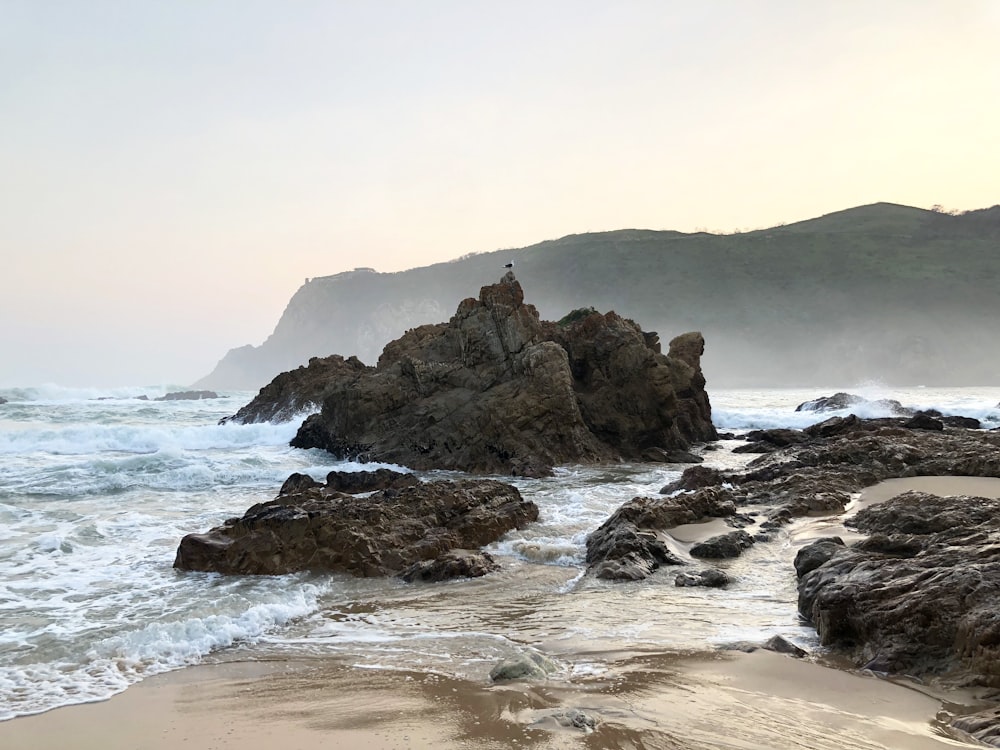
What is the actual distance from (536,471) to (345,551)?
8.34m

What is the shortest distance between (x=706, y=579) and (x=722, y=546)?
1.31m

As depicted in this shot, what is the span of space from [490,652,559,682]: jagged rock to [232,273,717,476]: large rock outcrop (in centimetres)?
1148

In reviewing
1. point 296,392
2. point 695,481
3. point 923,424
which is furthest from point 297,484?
point 923,424

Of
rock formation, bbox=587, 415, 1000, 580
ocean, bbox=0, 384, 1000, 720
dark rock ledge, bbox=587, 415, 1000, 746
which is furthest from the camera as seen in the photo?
rock formation, bbox=587, 415, 1000, 580

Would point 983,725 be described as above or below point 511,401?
below

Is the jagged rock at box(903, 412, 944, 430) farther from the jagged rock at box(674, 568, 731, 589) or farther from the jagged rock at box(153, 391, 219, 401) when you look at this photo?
the jagged rock at box(153, 391, 219, 401)

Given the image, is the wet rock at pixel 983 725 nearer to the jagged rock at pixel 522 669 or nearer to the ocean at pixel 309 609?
the ocean at pixel 309 609

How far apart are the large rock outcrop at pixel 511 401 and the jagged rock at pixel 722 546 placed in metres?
7.90

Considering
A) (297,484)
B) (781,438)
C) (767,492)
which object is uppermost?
(297,484)

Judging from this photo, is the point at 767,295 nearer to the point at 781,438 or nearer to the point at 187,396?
the point at 187,396

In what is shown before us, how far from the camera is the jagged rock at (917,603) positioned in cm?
430

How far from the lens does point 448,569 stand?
7.86 metres

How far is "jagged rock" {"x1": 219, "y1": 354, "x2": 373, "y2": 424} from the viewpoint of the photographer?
29.2m

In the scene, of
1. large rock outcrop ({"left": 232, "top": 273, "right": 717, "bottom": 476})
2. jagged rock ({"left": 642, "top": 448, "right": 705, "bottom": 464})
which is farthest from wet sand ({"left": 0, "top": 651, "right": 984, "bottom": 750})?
jagged rock ({"left": 642, "top": 448, "right": 705, "bottom": 464})
